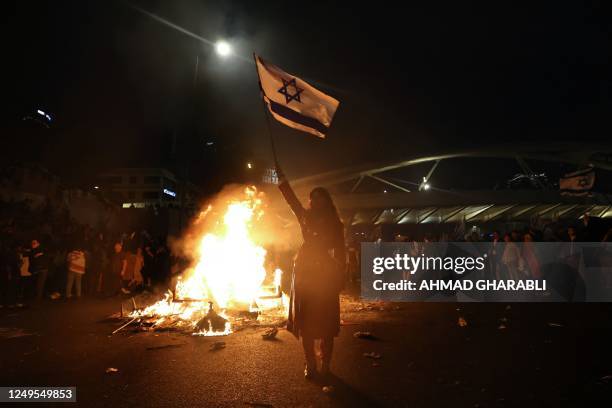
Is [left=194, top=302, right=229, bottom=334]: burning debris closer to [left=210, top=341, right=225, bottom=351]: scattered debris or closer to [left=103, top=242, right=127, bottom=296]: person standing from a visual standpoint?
[left=210, top=341, right=225, bottom=351]: scattered debris

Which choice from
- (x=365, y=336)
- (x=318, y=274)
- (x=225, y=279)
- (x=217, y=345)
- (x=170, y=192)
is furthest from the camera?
(x=170, y=192)

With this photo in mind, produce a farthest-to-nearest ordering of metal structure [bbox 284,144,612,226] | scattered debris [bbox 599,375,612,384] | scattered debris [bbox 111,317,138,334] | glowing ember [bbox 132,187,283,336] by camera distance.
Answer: metal structure [bbox 284,144,612,226] → glowing ember [bbox 132,187,283,336] → scattered debris [bbox 111,317,138,334] → scattered debris [bbox 599,375,612,384]

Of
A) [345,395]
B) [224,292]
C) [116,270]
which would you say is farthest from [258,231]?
[345,395]

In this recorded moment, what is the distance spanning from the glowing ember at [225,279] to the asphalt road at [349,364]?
1426 mm

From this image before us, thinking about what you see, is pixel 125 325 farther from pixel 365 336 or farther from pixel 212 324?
pixel 365 336

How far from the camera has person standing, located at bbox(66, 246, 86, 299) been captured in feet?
39.6

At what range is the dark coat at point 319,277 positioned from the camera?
4.87 metres

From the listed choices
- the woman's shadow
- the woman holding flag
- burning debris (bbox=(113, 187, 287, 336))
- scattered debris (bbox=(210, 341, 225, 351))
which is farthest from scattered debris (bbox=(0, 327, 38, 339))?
the woman's shadow

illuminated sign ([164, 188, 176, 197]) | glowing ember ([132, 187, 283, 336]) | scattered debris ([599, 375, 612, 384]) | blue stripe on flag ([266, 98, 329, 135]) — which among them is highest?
illuminated sign ([164, 188, 176, 197])

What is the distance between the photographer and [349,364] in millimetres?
5637

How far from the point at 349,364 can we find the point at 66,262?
1042 cm

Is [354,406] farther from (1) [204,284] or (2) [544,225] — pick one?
(2) [544,225]

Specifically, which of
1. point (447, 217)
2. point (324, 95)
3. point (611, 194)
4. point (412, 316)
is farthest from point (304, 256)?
point (611, 194)

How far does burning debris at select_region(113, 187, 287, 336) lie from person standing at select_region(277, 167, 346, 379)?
3.38 meters
